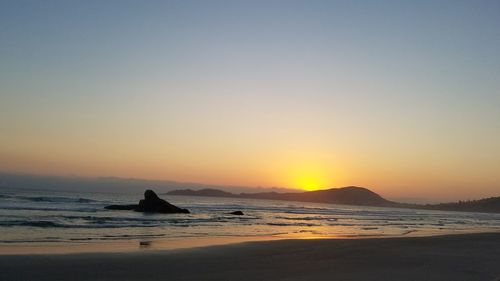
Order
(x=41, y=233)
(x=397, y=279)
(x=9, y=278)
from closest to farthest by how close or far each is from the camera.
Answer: (x=9, y=278) → (x=397, y=279) → (x=41, y=233)

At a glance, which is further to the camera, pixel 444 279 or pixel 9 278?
pixel 444 279

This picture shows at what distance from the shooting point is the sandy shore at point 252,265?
473 inches

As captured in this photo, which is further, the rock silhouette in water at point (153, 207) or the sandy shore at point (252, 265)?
the rock silhouette in water at point (153, 207)

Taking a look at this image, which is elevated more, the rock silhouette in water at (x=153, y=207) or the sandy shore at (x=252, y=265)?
the rock silhouette in water at (x=153, y=207)

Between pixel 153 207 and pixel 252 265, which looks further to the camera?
pixel 153 207

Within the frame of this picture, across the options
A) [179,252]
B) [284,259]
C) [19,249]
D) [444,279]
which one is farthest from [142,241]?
[444,279]

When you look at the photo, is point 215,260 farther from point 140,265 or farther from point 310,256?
point 310,256

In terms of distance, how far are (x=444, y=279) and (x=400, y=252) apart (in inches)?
307

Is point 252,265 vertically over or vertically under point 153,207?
under

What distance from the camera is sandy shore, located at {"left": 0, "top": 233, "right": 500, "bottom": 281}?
12023mm

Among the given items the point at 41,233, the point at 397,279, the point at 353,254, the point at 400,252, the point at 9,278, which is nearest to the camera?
the point at 9,278

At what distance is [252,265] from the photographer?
14.3 meters

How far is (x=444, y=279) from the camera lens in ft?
42.5

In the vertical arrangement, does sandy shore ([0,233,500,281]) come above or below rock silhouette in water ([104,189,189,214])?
below
